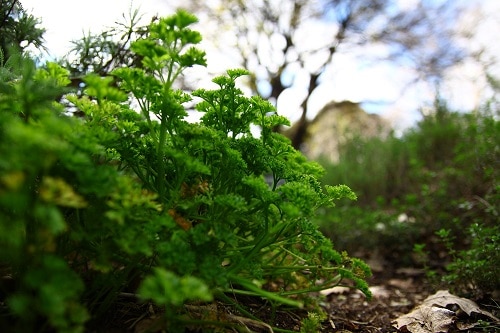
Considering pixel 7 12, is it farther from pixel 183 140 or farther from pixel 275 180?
pixel 275 180

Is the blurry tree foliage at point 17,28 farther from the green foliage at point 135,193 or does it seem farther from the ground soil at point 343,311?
the ground soil at point 343,311

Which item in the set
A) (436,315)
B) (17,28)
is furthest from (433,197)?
(17,28)

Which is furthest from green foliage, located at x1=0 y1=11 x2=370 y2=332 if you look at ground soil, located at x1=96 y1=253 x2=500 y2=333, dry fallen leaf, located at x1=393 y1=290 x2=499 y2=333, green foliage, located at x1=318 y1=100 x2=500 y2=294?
green foliage, located at x1=318 y1=100 x2=500 y2=294

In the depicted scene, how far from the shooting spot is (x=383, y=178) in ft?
14.1

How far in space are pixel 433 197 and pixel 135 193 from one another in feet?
9.82

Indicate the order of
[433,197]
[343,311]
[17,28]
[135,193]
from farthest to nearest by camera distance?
[433,197]
[343,311]
[17,28]
[135,193]

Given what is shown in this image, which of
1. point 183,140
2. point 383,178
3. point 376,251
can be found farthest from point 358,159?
point 183,140

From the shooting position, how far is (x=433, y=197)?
3.31m

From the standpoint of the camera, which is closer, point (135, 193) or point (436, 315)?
point (135, 193)

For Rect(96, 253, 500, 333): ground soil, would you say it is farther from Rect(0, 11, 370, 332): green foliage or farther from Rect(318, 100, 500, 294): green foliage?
Rect(318, 100, 500, 294): green foliage

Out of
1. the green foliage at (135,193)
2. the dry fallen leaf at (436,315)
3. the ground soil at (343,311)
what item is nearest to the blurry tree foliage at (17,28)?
the green foliage at (135,193)

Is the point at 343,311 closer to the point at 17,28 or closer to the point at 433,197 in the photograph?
the point at 433,197

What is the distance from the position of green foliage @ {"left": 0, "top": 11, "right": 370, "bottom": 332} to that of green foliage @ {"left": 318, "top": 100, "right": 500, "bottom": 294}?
93cm

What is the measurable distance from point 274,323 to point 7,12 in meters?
1.77
